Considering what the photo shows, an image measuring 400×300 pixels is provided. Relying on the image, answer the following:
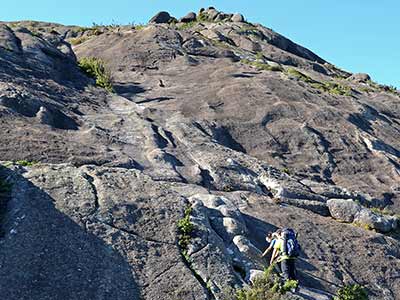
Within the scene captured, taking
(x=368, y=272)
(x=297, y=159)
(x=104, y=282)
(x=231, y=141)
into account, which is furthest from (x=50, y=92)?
(x=368, y=272)

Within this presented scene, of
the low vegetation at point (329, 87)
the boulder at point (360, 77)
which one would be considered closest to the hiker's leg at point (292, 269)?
the low vegetation at point (329, 87)

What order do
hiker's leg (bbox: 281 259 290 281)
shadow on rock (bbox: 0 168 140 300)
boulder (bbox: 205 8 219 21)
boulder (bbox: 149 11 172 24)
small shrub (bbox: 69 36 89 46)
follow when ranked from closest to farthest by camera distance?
shadow on rock (bbox: 0 168 140 300), hiker's leg (bbox: 281 259 290 281), small shrub (bbox: 69 36 89 46), boulder (bbox: 149 11 172 24), boulder (bbox: 205 8 219 21)

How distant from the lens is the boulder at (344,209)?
1681 centimetres

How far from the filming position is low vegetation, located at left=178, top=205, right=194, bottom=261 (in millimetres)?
12703

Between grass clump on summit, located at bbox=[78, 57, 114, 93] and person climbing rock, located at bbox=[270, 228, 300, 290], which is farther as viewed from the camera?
grass clump on summit, located at bbox=[78, 57, 114, 93]

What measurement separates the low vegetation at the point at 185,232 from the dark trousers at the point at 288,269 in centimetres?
215

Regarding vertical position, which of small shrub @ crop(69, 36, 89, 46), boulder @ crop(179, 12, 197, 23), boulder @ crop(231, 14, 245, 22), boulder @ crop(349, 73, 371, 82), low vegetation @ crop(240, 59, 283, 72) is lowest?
small shrub @ crop(69, 36, 89, 46)

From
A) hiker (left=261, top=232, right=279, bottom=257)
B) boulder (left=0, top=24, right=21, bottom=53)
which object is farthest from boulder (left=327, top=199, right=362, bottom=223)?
boulder (left=0, top=24, right=21, bottom=53)

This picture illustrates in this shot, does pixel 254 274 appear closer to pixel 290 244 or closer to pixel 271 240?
pixel 290 244

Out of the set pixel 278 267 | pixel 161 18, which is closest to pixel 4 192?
pixel 278 267

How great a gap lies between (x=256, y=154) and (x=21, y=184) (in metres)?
10.2

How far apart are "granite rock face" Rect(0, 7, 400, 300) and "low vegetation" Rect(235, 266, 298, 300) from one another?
1.59ft

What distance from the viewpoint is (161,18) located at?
161 feet

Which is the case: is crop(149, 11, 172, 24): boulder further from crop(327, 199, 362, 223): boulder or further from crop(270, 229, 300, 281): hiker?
crop(270, 229, 300, 281): hiker
